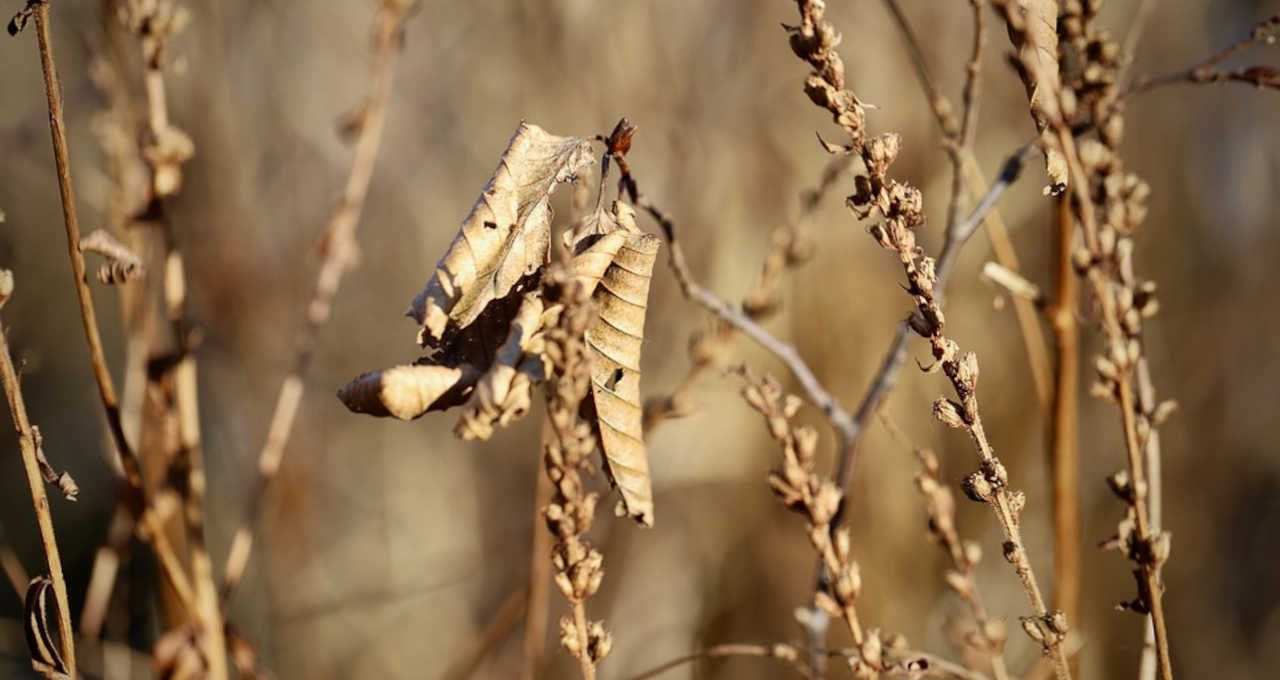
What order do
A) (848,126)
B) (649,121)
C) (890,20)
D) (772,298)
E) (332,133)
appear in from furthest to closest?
(332,133), (890,20), (649,121), (772,298), (848,126)

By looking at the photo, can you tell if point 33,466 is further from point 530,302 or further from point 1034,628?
point 1034,628

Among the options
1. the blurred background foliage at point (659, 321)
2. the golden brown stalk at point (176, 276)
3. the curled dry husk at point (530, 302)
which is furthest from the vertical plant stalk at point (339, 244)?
the blurred background foliage at point (659, 321)

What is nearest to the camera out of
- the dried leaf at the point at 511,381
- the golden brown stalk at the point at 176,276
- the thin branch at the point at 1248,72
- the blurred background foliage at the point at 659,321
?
the dried leaf at the point at 511,381

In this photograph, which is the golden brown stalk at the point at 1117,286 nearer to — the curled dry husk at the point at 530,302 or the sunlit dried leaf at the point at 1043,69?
the sunlit dried leaf at the point at 1043,69

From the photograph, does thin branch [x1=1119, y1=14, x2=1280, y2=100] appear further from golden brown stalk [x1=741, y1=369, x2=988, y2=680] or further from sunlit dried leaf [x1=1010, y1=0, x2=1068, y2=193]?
golden brown stalk [x1=741, y1=369, x2=988, y2=680]

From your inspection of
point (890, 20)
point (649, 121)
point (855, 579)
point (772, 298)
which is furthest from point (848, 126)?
point (890, 20)

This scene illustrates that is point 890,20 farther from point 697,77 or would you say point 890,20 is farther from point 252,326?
point 252,326

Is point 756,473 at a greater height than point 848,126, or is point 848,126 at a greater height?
point 756,473
